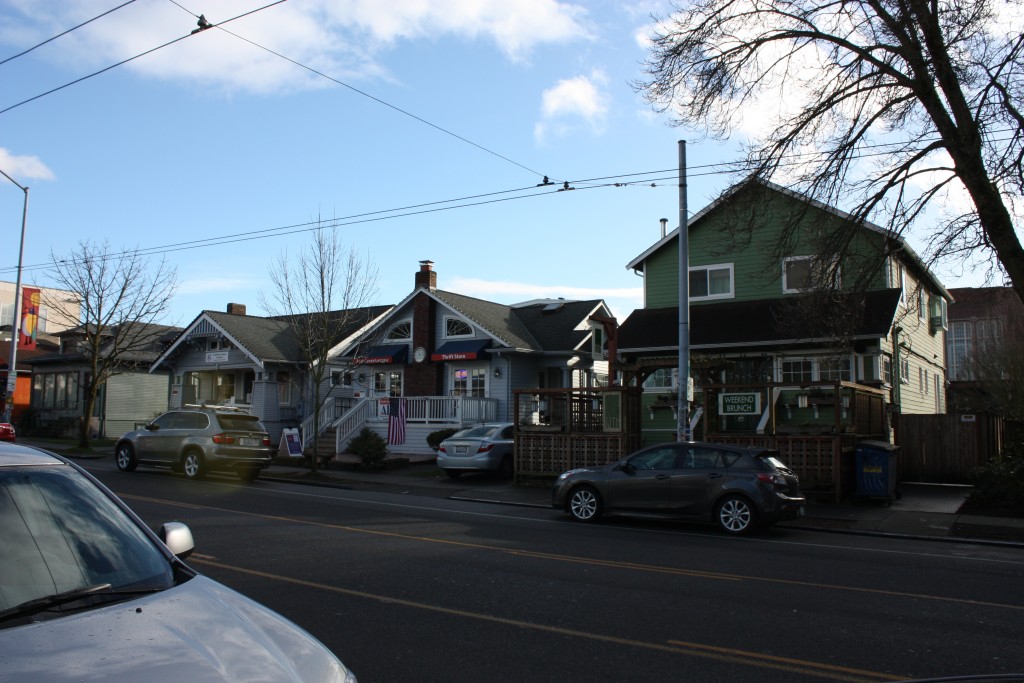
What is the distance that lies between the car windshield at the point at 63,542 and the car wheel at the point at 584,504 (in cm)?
1130

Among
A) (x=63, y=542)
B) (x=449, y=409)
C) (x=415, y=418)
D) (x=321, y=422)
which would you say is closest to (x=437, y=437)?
(x=449, y=409)

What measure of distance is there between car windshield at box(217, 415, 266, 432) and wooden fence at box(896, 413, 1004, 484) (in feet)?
55.0

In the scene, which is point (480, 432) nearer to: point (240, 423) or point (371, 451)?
point (371, 451)

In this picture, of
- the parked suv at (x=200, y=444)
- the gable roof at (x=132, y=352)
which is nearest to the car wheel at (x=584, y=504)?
the parked suv at (x=200, y=444)

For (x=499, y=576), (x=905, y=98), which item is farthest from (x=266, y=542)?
(x=905, y=98)

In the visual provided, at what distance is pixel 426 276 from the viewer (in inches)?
1309

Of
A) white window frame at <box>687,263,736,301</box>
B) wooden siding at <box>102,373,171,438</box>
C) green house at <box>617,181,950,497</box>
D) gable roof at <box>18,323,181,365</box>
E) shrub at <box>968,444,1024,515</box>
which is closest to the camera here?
shrub at <box>968,444,1024,515</box>

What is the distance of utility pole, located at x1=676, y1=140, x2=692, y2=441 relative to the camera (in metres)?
16.5

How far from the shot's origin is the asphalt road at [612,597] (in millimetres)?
5922

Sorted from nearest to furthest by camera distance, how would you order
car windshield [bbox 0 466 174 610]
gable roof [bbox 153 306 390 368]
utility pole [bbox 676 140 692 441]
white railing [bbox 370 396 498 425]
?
car windshield [bbox 0 466 174 610] < utility pole [bbox 676 140 692 441] < white railing [bbox 370 396 498 425] < gable roof [bbox 153 306 390 368]

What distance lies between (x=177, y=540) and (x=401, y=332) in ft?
94.0

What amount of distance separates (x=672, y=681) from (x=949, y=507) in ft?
45.2

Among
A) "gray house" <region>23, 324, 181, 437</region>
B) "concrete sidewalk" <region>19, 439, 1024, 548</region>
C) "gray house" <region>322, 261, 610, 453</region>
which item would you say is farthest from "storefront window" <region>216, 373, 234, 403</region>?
"concrete sidewalk" <region>19, 439, 1024, 548</region>

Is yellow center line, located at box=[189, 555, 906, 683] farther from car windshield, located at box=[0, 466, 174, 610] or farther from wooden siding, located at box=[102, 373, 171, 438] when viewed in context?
wooden siding, located at box=[102, 373, 171, 438]
